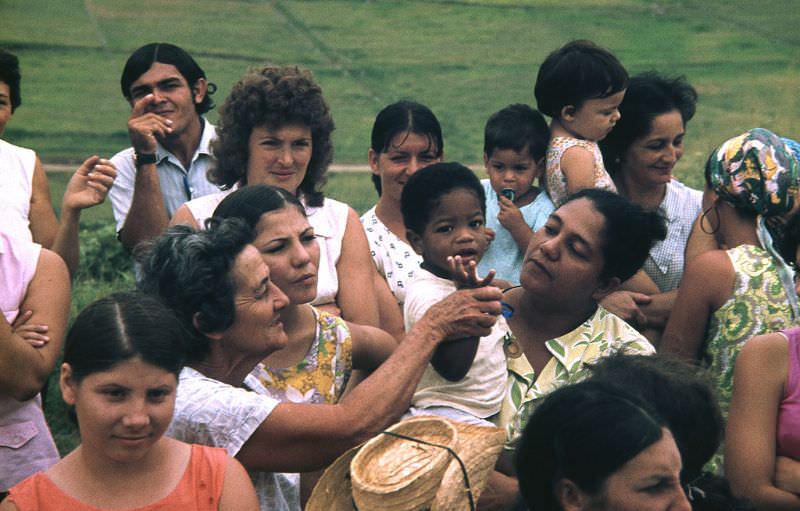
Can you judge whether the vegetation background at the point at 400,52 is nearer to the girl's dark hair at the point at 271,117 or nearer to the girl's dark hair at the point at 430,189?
the girl's dark hair at the point at 271,117

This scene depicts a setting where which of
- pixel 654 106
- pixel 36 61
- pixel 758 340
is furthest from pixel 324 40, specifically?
pixel 758 340

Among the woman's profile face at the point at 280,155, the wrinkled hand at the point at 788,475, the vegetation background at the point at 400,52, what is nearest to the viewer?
the wrinkled hand at the point at 788,475

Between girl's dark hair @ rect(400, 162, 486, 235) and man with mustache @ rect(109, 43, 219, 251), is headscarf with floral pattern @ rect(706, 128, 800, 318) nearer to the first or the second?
girl's dark hair @ rect(400, 162, 486, 235)

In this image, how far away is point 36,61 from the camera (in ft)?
29.1

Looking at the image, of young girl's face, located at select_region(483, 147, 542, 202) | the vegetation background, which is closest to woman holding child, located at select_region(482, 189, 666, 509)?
young girl's face, located at select_region(483, 147, 542, 202)

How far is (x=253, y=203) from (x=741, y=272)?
68.5 inches

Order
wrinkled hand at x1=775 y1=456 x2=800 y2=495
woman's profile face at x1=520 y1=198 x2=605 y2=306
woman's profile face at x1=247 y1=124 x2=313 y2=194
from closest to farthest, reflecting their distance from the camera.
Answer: wrinkled hand at x1=775 y1=456 x2=800 y2=495 → woman's profile face at x1=520 y1=198 x2=605 y2=306 → woman's profile face at x1=247 y1=124 x2=313 y2=194

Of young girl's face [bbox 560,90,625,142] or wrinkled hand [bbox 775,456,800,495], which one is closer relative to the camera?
wrinkled hand [bbox 775,456,800,495]

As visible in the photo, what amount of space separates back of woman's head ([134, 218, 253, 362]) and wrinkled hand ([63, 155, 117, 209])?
118 cm

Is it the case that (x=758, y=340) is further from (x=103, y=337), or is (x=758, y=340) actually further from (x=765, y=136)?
(x=103, y=337)

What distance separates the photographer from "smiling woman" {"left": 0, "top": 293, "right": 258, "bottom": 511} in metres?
3.16

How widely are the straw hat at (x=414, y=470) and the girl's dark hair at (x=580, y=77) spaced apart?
2.21 metres

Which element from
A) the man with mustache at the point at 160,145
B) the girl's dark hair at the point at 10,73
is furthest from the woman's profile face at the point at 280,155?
the girl's dark hair at the point at 10,73

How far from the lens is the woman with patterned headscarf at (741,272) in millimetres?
4383
